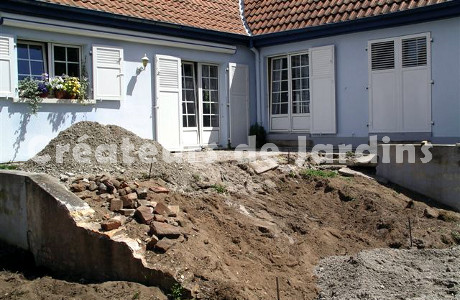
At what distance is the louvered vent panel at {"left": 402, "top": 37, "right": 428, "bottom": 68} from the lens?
430 inches

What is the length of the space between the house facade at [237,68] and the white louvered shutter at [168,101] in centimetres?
3

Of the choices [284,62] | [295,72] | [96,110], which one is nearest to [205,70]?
[284,62]

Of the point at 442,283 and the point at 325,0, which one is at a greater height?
the point at 325,0

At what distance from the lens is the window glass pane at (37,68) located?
9953 millimetres

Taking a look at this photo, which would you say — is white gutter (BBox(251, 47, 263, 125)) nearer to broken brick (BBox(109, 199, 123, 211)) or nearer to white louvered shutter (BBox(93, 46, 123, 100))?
white louvered shutter (BBox(93, 46, 123, 100))

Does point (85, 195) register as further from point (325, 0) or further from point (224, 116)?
point (325, 0)

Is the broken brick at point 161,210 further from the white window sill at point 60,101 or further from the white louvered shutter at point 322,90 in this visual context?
the white louvered shutter at point 322,90

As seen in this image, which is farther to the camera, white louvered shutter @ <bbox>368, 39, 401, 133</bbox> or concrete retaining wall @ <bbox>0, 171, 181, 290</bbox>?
white louvered shutter @ <bbox>368, 39, 401, 133</bbox>

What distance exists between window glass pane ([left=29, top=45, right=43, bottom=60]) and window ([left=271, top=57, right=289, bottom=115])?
242 inches

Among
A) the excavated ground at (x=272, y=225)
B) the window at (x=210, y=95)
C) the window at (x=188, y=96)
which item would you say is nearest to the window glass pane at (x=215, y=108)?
the window at (x=210, y=95)

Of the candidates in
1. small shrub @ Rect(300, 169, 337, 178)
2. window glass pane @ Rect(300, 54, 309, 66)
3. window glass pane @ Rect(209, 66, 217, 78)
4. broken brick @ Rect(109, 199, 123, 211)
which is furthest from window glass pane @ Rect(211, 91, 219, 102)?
broken brick @ Rect(109, 199, 123, 211)

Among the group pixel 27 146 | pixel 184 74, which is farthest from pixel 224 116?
pixel 27 146

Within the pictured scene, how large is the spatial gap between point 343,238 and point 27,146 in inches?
240

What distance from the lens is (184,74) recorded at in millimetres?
12594
